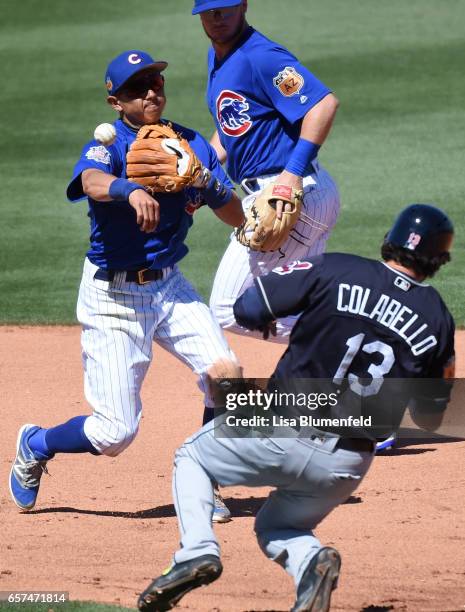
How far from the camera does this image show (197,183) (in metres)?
5.05

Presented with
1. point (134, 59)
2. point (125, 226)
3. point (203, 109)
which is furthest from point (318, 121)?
point (203, 109)

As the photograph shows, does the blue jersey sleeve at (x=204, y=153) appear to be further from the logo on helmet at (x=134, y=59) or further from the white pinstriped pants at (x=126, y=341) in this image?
the white pinstriped pants at (x=126, y=341)

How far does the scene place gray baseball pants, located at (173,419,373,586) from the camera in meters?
3.85

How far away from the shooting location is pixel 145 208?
4688mm

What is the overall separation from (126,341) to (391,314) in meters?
1.73

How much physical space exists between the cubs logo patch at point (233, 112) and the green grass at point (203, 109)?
128 inches

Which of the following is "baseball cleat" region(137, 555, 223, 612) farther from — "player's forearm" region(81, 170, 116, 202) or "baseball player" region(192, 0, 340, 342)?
"baseball player" region(192, 0, 340, 342)

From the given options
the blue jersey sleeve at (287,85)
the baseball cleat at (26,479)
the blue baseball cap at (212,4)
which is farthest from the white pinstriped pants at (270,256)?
the baseball cleat at (26,479)

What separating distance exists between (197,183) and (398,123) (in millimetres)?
9863

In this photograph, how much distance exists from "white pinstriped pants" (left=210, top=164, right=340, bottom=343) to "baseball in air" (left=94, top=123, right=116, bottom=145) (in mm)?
1196

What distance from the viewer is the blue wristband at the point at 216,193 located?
5.15 m

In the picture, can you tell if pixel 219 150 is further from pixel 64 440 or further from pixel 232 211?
pixel 64 440

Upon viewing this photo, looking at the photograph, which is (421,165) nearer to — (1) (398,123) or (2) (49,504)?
(1) (398,123)

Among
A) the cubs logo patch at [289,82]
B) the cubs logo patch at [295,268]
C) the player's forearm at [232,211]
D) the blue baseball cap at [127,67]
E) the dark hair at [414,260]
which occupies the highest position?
the blue baseball cap at [127,67]
